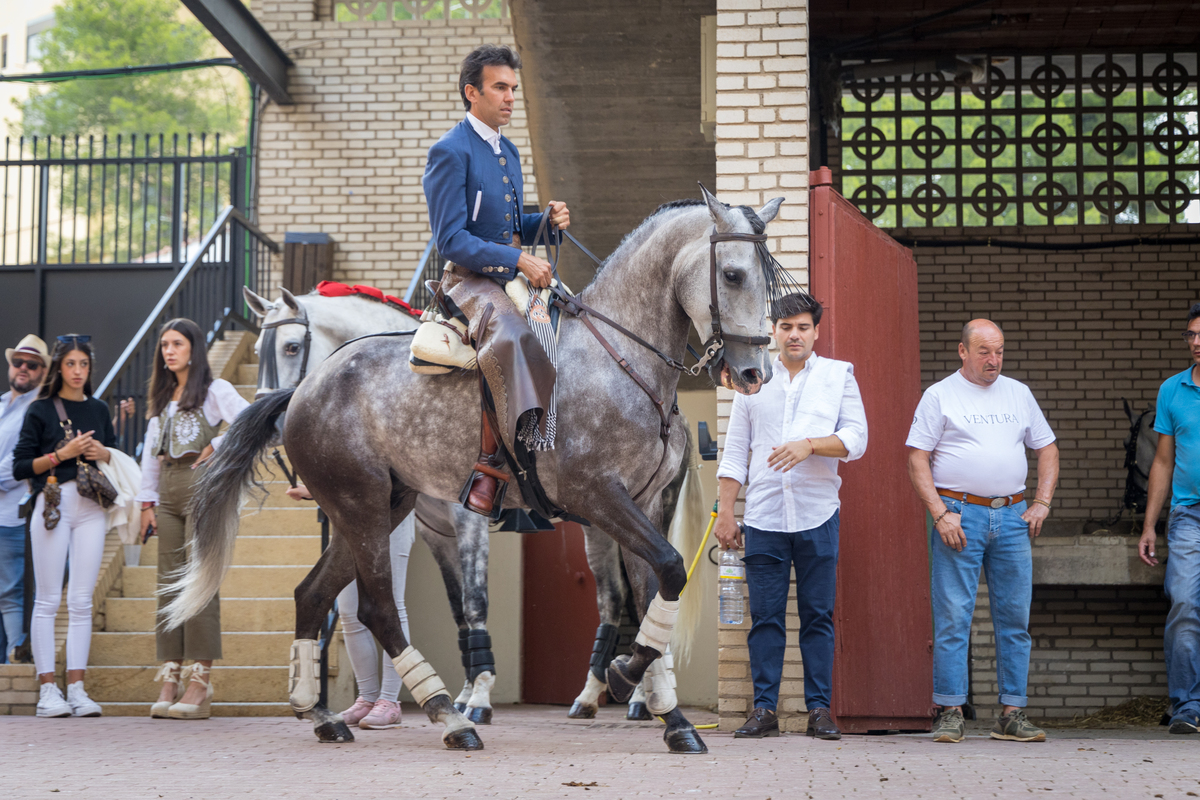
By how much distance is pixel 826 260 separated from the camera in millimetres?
5582

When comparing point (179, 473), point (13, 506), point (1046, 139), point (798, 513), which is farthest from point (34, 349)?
point (1046, 139)

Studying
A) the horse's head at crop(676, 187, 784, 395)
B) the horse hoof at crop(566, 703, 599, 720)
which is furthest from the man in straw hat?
the horse's head at crop(676, 187, 784, 395)

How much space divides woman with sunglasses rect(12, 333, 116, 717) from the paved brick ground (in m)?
0.85

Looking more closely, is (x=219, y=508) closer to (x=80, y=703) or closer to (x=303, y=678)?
(x=303, y=678)

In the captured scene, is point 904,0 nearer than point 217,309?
Yes

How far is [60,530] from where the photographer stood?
651cm

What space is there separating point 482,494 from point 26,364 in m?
3.93

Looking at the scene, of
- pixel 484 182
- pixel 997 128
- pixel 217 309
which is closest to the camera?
pixel 484 182

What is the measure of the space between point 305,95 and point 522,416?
9.08 meters

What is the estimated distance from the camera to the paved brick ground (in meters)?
3.66

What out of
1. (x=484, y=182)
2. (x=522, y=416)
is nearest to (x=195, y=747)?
(x=522, y=416)

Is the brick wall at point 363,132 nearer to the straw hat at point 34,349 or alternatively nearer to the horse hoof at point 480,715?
the straw hat at point 34,349

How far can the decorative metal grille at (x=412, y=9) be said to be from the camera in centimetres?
1248

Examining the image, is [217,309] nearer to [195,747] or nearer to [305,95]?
[305,95]
